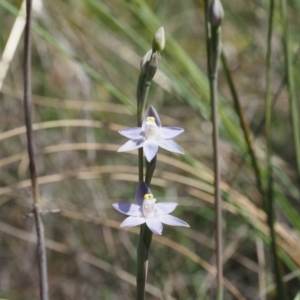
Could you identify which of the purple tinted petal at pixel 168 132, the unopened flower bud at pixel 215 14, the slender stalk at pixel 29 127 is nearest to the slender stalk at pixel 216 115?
the unopened flower bud at pixel 215 14

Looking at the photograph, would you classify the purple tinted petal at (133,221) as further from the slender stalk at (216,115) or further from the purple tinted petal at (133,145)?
the slender stalk at (216,115)

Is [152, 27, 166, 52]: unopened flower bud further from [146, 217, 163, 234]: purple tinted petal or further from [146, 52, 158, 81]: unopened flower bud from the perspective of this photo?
[146, 217, 163, 234]: purple tinted petal

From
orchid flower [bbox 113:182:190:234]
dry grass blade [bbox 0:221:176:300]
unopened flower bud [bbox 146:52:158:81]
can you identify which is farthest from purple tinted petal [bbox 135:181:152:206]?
dry grass blade [bbox 0:221:176:300]

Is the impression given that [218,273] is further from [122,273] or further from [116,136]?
[116,136]

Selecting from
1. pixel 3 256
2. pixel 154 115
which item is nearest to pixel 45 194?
pixel 3 256

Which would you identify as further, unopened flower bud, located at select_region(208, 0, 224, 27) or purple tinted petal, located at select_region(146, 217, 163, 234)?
unopened flower bud, located at select_region(208, 0, 224, 27)

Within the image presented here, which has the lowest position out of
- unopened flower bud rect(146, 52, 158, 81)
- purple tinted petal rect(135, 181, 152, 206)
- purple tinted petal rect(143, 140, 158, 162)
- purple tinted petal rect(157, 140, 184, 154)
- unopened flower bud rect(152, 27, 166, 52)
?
purple tinted petal rect(135, 181, 152, 206)
